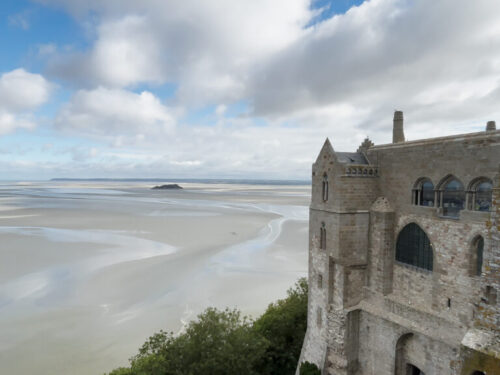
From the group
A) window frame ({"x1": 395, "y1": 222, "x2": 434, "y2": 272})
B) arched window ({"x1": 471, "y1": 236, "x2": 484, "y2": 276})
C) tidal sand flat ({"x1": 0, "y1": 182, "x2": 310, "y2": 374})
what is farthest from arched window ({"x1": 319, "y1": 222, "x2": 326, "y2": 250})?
tidal sand flat ({"x1": 0, "y1": 182, "x2": 310, "y2": 374})

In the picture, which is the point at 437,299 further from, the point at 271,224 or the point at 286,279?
the point at 271,224

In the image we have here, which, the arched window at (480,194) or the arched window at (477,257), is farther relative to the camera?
the arched window at (477,257)

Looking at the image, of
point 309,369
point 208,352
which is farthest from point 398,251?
point 208,352

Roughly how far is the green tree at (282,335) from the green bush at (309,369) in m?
2.59

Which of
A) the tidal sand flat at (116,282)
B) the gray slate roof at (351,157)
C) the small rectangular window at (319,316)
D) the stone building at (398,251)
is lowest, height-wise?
the tidal sand flat at (116,282)

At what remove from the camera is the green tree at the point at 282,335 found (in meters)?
21.9

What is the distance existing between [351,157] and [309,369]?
13255 mm

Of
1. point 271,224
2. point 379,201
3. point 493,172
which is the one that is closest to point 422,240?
point 379,201

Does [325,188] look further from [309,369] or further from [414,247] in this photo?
[309,369]

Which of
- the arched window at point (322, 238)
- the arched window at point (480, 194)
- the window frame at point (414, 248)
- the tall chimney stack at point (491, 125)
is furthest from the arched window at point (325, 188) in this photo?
the tall chimney stack at point (491, 125)

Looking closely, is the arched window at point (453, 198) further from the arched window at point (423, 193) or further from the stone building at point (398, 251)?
the arched window at point (423, 193)

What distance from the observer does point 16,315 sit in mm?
27250

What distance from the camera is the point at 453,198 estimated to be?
1449 centimetres

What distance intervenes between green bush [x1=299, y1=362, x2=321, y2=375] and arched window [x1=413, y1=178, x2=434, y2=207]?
11.5m
